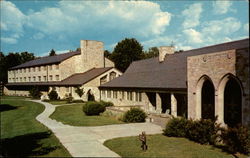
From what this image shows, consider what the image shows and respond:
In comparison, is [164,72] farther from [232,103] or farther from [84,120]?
[232,103]

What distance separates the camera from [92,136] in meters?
15.5

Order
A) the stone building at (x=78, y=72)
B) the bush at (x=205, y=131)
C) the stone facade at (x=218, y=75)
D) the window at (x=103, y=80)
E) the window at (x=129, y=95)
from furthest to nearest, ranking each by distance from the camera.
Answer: the window at (x=103, y=80), the stone building at (x=78, y=72), the window at (x=129, y=95), the bush at (x=205, y=131), the stone facade at (x=218, y=75)

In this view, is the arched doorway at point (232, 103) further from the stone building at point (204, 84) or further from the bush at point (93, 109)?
the bush at point (93, 109)

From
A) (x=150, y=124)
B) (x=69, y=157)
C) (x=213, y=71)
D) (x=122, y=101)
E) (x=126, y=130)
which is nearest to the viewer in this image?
(x=69, y=157)

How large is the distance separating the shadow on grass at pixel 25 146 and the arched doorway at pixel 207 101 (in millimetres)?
10979

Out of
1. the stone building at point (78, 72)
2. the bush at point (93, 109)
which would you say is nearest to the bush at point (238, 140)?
the bush at point (93, 109)

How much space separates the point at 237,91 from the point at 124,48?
1999 inches

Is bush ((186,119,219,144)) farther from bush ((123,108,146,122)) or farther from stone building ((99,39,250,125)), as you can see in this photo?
bush ((123,108,146,122))

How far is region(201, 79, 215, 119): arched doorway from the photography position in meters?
17.3

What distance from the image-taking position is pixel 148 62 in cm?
3544

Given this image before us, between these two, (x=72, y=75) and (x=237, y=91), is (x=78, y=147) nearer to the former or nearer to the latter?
(x=237, y=91)

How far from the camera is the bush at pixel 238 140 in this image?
1205cm

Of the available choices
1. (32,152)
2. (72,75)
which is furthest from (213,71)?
(72,75)

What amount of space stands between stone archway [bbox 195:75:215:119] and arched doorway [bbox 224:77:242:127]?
Result: 1356 mm
